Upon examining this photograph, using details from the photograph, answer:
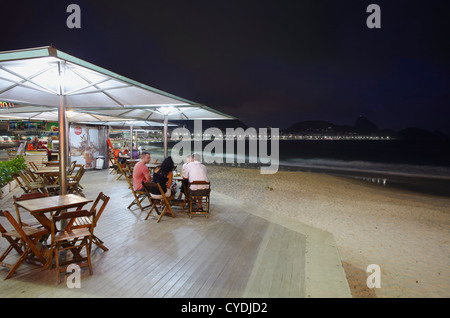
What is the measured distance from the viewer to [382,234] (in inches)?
233

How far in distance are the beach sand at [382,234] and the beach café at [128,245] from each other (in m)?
0.97

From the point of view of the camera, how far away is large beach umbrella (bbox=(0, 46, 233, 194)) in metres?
2.71

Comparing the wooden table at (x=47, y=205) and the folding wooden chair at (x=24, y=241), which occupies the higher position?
the wooden table at (x=47, y=205)

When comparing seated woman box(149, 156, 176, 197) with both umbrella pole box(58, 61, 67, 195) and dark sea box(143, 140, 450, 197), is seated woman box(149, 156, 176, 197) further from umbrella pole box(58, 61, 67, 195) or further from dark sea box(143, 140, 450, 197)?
dark sea box(143, 140, 450, 197)

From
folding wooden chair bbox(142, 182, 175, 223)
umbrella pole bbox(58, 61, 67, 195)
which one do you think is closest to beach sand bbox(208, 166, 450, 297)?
folding wooden chair bbox(142, 182, 175, 223)

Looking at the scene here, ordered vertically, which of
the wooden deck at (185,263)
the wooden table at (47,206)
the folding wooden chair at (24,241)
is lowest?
the wooden deck at (185,263)

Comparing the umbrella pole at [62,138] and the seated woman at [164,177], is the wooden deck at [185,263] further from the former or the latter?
the umbrella pole at [62,138]

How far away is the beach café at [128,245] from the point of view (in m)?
2.76

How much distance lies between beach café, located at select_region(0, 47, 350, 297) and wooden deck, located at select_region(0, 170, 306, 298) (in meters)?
0.01

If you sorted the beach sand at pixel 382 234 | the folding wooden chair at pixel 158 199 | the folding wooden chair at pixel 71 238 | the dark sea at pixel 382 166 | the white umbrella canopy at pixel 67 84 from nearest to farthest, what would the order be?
the white umbrella canopy at pixel 67 84 < the folding wooden chair at pixel 71 238 < the beach sand at pixel 382 234 < the folding wooden chair at pixel 158 199 < the dark sea at pixel 382 166

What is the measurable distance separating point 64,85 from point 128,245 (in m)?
2.73

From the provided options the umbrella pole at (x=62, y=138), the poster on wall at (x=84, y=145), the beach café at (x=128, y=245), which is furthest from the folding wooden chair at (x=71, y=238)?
the poster on wall at (x=84, y=145)
